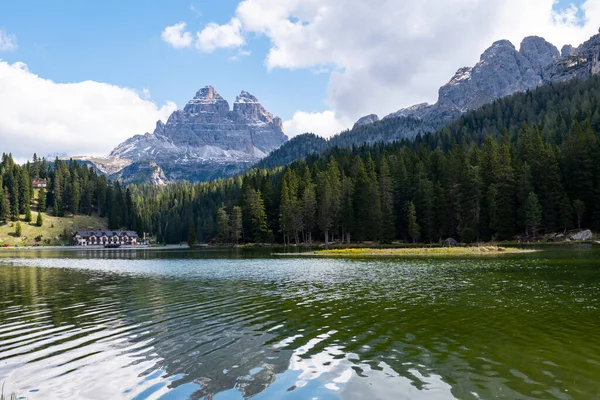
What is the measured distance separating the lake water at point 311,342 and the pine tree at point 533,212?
7071 centimetres

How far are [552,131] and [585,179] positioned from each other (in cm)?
7717

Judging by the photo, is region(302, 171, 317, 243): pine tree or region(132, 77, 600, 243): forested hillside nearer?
region(132, 77, 600, 243): forested hillside

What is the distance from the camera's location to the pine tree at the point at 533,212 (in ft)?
315

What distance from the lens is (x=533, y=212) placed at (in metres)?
96.1

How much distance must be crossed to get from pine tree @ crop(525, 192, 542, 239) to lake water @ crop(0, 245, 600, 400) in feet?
232

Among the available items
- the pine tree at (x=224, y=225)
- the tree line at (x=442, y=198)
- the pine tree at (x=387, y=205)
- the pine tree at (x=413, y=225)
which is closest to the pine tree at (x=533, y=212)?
the tree line at (x=442, y=198)

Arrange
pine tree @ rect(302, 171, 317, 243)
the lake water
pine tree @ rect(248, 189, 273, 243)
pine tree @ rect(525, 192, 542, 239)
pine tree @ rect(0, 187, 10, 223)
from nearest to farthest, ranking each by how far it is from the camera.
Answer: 1. the lake water
2. pine tree @ rect(525, 192, 542, 239)
3. pine tree @ rect(302, 171, 317, 243)
4. pine tree @ rect(248, 189, 273, 243)
5. pine tree @ rect(0, 187, 10, 223)

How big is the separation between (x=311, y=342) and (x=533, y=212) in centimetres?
9546

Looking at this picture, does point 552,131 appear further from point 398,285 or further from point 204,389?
point 204,389

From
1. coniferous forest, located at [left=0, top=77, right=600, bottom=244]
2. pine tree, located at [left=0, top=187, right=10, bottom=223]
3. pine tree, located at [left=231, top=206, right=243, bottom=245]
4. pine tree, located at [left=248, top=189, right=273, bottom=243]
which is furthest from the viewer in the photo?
pine tree, located at [left=0, top=187, right=10, bottom=223]

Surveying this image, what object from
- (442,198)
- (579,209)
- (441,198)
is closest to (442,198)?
(442,198)

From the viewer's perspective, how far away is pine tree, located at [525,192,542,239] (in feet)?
315

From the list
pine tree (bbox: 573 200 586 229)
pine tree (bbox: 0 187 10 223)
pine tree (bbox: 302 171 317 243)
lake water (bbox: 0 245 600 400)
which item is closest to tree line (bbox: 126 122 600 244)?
pine tree (bbox: 573 200 586 229)

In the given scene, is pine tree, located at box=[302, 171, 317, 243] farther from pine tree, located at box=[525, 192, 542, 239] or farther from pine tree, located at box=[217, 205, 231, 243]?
pine tree, located at box=[525, 192, 542, 239]
